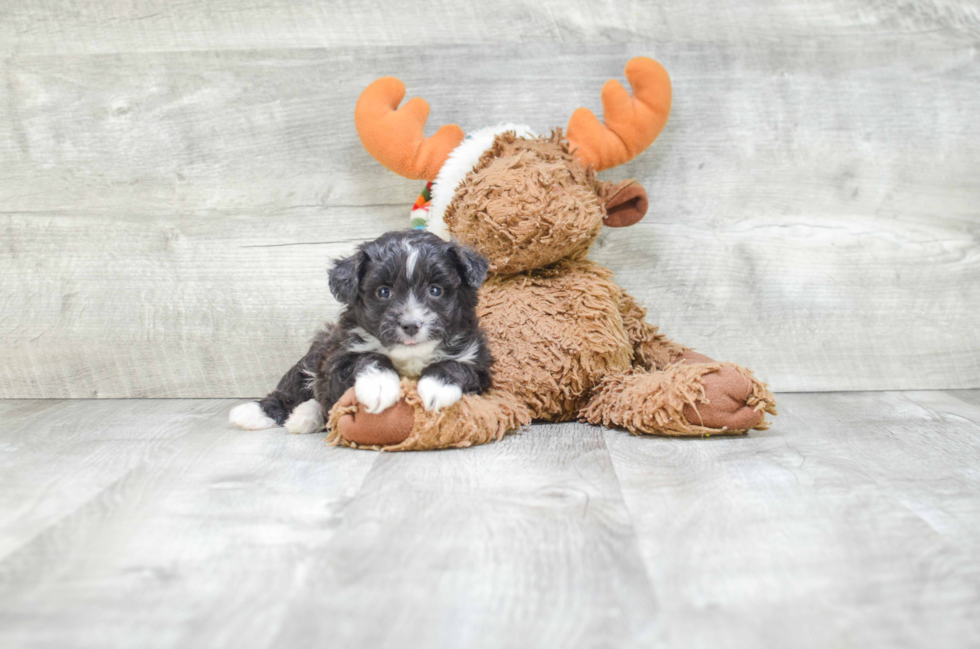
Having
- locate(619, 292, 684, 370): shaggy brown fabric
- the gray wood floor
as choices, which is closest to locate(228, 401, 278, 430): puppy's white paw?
the gray wood floor

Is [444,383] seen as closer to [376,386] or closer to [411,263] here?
[376,386]

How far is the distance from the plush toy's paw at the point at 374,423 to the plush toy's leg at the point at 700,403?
677 mm

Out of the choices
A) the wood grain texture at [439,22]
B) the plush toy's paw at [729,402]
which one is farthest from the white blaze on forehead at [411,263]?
the wood grain texture at [439,22]

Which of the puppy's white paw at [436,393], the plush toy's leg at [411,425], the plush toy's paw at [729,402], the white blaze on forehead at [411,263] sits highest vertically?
the white blaze on forehead at [411,263]

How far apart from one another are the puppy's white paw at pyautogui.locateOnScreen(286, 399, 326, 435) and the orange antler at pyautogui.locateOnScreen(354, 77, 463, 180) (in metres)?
0.87

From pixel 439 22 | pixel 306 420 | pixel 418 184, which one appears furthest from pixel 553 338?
pixel 439 22

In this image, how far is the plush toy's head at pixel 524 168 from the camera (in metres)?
2.28

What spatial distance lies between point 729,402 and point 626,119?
103 centimetres

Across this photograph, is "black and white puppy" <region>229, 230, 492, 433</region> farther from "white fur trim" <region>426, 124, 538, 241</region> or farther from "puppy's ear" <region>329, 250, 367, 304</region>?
"white fur trim" <region>426, 124, 538, 241</region>

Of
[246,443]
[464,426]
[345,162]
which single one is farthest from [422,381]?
[345,162]

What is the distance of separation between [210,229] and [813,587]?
2.46m

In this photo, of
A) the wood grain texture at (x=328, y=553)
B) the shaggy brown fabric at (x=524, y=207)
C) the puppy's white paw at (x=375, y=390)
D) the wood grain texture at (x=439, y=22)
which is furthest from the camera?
the wood grain texture at (x=439, y=22)

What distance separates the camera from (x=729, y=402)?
2.11 metres

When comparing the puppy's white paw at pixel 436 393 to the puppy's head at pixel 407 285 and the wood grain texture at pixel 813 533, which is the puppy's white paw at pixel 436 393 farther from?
the wood grain texture at pixel 813 533
